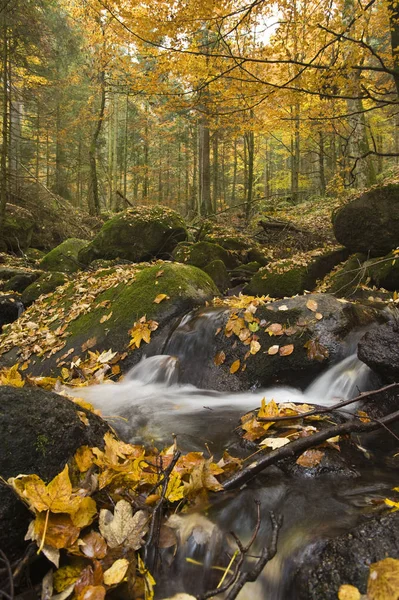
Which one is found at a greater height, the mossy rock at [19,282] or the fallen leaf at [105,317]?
the mossy rock at [19,282]

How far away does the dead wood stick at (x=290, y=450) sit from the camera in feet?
7.09

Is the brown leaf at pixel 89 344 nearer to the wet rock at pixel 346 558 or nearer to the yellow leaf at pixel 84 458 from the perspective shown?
the yellow leaf at pixel 84 458

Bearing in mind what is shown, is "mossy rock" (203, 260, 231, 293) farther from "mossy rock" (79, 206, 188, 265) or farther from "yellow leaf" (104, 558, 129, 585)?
"yellow leaf" (104, 558, 129, 585)

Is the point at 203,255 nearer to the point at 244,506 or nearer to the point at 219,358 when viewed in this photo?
the point at 219,358

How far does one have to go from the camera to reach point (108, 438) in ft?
8.26

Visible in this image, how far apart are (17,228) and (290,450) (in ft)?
46.5

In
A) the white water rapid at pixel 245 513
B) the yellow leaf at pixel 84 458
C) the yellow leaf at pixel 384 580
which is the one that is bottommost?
the white water rapid at pixel 245 513

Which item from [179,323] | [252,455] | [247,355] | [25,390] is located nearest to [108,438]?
[25,390]

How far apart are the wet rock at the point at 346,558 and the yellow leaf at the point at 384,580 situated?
4cm

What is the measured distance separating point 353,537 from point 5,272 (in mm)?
11198

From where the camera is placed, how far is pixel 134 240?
11758 mm

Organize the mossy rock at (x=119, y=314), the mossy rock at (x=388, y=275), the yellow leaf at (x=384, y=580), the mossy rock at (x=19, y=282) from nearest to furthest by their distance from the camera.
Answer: the yellow leaf at (x=384, y=580) → the mossy rock at (x=119, y=314) → the mossy rock at (x=388, y=275) → the mossy rock at (x=19, y=282)

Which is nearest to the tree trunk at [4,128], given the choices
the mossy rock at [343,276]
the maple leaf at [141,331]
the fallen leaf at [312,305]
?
the maple leaf at [141,331]

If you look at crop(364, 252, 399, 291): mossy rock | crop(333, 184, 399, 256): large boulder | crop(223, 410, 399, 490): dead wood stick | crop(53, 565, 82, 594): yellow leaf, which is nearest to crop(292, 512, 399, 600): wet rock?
crop(223, 410, 399, 490): dead wood stick
